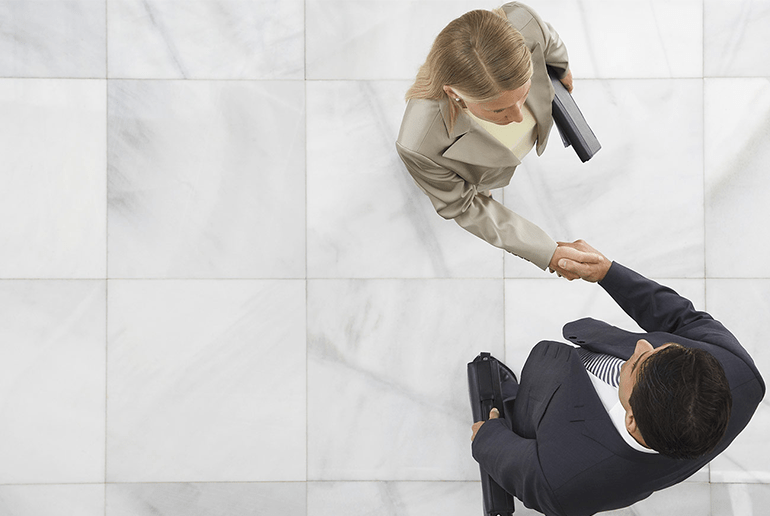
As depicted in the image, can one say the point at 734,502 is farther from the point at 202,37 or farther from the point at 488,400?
the point at 202,37

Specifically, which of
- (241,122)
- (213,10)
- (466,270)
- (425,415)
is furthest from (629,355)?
(213,10)

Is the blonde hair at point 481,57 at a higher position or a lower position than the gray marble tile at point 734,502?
higher

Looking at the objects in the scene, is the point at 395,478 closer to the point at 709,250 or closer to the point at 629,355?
the point at 629,355

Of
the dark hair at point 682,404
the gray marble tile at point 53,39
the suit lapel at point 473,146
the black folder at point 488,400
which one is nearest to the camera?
the dark hair at point 682,404

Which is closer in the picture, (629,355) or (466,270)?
(629,355)

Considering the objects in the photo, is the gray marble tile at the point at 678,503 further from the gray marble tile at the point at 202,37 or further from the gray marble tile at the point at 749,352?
the gray marble tile at the point at 202,37

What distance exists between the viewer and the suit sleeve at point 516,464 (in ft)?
4.68

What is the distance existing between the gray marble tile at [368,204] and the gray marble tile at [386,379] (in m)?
0.10

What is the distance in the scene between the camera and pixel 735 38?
2285 mm

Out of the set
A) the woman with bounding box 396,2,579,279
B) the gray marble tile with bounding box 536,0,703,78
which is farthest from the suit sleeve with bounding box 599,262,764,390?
the gray marble tile with bounding box 536,0,703,78

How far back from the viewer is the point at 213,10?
2.26 meters

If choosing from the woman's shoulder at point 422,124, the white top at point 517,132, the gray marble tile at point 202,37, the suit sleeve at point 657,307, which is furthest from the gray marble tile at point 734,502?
the gray marble tile at point 202,37

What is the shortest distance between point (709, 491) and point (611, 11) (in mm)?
2180

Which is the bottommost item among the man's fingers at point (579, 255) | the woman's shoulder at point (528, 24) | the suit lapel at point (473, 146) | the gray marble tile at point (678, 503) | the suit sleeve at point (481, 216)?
the gray marble tile at point (678, 503)
